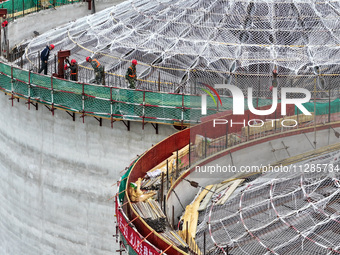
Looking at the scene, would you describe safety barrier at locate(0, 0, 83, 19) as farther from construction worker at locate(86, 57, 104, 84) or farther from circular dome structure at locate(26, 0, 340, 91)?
construction worker at locate(86, 57, 104, 84)

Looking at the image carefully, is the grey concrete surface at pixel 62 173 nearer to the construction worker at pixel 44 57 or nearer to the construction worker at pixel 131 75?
the construction worker at pixel 131 75

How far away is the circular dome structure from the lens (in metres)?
78.4

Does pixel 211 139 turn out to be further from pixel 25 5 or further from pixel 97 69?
pixel 25 5

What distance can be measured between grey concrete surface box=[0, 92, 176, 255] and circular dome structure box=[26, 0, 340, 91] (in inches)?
219

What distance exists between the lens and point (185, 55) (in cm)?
7969

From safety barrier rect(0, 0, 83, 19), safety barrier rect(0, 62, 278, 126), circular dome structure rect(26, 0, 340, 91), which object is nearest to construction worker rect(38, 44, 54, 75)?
circular dome structure rect(26, 0, 340, 91)

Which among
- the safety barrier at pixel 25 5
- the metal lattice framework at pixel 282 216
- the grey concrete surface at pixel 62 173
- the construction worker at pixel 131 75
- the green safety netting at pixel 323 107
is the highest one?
the safety barrier at pixel 25 5

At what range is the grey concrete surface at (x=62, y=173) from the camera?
76.9 m

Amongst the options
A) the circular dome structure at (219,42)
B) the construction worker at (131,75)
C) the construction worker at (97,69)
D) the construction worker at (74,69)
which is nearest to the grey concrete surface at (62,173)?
the construction worker at (74,69)

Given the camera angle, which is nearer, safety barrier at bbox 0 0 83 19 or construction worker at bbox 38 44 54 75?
construction worker at bbox 38 44 54 75

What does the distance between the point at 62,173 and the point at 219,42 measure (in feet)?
53.6

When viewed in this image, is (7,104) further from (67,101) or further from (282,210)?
(282,210)

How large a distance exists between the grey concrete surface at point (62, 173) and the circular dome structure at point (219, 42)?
5.56 m

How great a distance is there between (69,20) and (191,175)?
39.4 m
